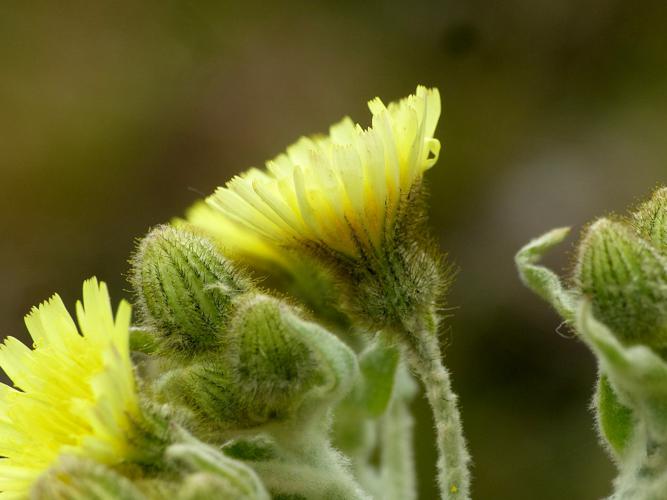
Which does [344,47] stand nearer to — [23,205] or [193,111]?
[193,111]

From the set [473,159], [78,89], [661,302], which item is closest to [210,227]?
[661,302]

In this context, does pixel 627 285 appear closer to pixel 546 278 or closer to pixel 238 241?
pixel 546 278

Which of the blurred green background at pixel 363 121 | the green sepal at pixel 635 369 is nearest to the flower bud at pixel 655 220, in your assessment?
the green sepal at pixel 635 369

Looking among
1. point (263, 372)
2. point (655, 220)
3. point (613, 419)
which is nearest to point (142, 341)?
point (263, 372)

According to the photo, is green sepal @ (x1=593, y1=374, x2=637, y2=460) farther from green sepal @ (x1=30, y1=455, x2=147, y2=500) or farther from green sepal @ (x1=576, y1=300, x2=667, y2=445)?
green sepal @ (x1=30, y1=455, x2=147, y2=500)

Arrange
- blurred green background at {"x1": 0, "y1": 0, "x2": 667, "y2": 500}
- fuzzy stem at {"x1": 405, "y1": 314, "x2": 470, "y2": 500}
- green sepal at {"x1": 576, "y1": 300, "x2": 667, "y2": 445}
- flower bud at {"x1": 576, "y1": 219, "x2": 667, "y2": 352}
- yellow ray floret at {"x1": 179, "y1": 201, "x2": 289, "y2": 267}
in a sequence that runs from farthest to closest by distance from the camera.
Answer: blurred green background at {"x1": 0, "y1": 0, "x2": 667, "y2": 500}
yellow ray floret at {"x1": 179, "y1": 201, "x2": 289, "y2": 267}
fuzzy stem at {"x1": 405, "y1": 314, "x2": 470, "y2": 500}
flower bud at {"x1": 576, "y1": 219, "x2": 667, "y2": 352}
green sepal at {"x1": 576, "y1": 300, "x2": 667, "y2": 445}

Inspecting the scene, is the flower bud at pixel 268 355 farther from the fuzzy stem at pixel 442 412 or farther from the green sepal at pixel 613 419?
the green sepal at pixel 613 419

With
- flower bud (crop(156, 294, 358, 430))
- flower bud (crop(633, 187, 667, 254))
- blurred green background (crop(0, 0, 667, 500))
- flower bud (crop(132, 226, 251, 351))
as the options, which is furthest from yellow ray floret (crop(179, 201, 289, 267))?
blurred green background (crop(0, 0, 667, 500))
